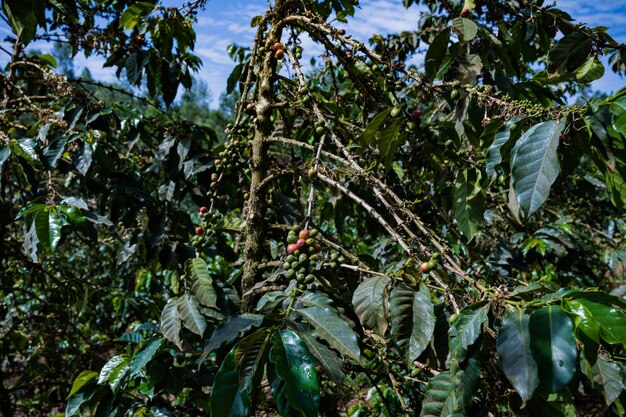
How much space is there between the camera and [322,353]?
0.90 metres

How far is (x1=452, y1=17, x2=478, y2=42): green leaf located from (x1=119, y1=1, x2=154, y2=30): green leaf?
1.38 meters

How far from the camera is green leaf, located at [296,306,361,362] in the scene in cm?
92

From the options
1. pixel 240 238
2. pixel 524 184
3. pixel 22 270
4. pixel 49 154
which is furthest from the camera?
pixel 22 270

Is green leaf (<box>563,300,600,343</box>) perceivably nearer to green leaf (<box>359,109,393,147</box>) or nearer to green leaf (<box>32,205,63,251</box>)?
green leaf (<box>359,109,393,147</box>)

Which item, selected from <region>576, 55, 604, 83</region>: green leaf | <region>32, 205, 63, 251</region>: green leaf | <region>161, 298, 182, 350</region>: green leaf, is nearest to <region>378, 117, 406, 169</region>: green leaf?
<region>576, 55, 604, 83</region>: green leaf

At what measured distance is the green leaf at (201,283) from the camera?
4.20ft

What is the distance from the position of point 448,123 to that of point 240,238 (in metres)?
1.20

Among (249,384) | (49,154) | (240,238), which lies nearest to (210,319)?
(249,384)

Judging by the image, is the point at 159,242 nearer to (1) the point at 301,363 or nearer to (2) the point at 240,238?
(2) the point at 240,238

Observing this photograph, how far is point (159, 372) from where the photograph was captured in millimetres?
1296

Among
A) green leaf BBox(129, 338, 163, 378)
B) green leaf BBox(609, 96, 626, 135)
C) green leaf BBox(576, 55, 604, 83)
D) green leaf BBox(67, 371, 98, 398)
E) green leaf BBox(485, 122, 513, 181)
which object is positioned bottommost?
green leaf BBox(67, 371, 98, 398)

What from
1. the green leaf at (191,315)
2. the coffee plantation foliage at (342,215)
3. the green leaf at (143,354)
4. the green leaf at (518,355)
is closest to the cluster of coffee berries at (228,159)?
the coffee plantation foliage at (342,215)

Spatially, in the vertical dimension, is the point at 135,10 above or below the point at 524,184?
above

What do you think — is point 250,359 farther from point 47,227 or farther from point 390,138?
point 47,227
